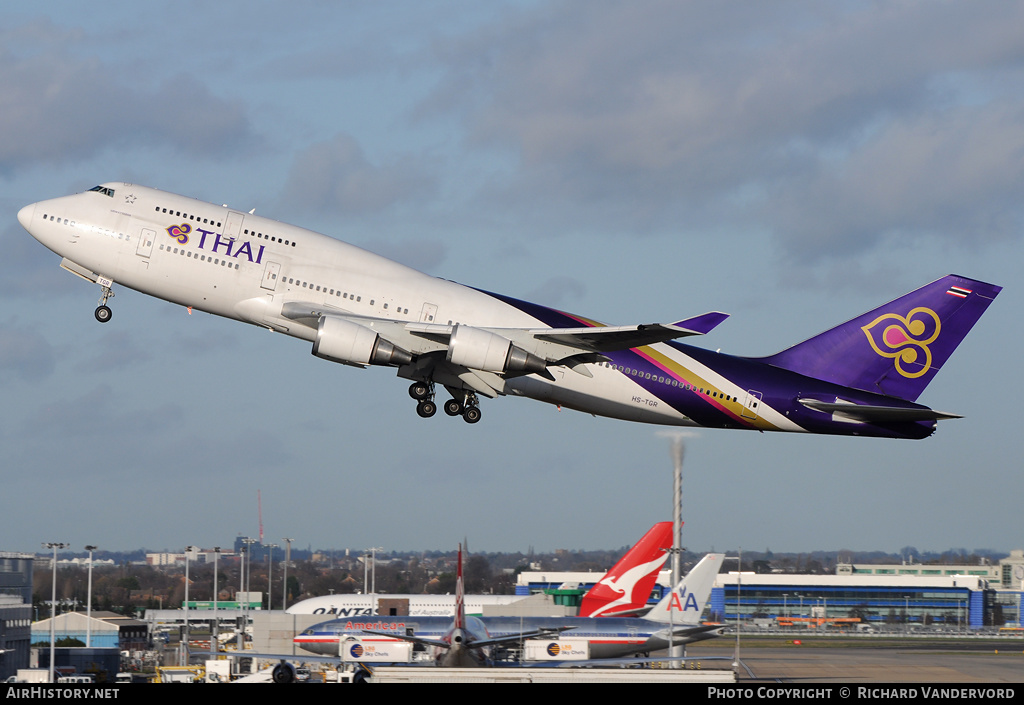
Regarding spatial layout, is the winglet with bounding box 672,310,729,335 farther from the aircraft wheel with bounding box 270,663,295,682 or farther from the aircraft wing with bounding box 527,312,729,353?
the aircraft wheel with bounding box 270,663,295,682

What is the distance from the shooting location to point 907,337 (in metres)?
42.5

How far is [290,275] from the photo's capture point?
3728 centimetres

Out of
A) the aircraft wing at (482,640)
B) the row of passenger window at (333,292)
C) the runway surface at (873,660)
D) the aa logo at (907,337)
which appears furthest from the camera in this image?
the runway surface at (873,660)

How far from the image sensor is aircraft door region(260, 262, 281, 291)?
37094mm

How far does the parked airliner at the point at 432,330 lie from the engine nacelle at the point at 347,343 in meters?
0.04

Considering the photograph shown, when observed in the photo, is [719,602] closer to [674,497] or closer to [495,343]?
[674,497]

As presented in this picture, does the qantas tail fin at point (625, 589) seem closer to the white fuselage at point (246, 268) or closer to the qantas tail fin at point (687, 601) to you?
the qantas tail fin at point (687, 601)

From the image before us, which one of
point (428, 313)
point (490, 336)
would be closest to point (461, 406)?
point (428, 313)

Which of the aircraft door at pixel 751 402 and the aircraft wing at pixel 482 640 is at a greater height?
the aircraft door at pixel 751 402

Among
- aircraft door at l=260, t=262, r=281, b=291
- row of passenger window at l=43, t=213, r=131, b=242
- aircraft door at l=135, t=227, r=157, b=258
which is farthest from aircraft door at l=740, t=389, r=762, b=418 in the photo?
row of passenger window at l=43, t=213, r=131, b=242

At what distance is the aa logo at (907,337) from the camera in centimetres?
4203

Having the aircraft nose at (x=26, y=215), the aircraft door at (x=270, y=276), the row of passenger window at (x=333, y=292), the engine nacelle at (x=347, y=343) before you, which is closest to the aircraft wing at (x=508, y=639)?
the engine nacelle at (x=347, y=343)

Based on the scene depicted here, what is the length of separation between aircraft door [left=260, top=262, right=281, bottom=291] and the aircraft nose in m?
8.50

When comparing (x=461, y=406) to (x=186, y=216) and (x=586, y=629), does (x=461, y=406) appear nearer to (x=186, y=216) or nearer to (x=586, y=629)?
(x=186, y=216)
